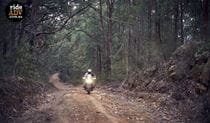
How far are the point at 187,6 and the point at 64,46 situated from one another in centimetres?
3724

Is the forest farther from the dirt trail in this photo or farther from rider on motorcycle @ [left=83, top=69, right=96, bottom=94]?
rider on motorcycle @ [left=83, top=69, right=96, bottom=94]

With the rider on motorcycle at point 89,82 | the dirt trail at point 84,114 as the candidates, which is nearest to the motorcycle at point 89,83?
the rider on motorcycle at point 89,82

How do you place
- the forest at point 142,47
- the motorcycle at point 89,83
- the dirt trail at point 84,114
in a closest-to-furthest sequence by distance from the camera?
1. the dirt trail at point 84,114
2. the forest at point 142,47
3. the motorcycle at point 89,83

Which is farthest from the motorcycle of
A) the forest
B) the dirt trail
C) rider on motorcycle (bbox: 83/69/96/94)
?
the dirt trail

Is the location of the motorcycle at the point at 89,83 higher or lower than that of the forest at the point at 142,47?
lower

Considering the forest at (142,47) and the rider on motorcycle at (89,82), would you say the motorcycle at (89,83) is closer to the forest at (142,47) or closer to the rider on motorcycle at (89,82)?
the rider on motorcycle at (89,82)

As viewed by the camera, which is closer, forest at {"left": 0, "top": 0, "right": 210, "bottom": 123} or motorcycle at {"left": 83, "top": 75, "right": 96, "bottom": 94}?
forest at {"left": 0, "top": 0, "right": 210, "bottom": 123}

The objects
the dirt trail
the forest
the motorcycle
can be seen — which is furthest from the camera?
the motorcycle

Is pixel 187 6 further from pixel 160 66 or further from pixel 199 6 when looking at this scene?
pixel 160 66

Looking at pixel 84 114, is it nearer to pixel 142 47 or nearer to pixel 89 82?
pixel 89 82

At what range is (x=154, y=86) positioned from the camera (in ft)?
74.9

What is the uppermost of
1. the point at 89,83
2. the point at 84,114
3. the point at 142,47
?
the point at 142,47

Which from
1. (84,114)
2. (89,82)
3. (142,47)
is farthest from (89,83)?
(142,47)

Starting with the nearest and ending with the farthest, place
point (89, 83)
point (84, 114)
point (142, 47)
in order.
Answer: point (84, 114)
point (89, 83)
point (142, 47)
